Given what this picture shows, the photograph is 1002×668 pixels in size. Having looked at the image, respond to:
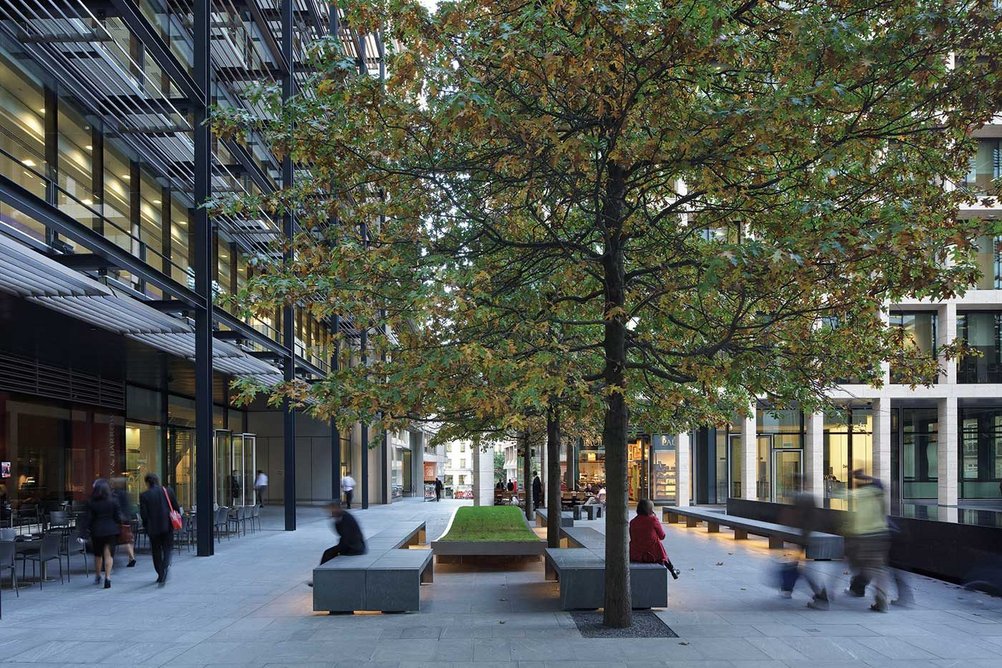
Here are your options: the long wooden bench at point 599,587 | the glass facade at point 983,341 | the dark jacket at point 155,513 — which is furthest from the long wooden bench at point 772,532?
the glass facade at point 983,341

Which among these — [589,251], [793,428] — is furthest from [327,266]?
[793,428]

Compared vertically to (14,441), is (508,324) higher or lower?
higher

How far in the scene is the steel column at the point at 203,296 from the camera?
16.9 metres

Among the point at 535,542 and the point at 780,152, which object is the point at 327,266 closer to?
the point at 780,152

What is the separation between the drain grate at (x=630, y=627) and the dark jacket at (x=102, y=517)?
753 cm

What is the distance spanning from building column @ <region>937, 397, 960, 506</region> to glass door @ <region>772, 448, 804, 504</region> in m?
5.62

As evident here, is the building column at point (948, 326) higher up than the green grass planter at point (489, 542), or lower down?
higher up

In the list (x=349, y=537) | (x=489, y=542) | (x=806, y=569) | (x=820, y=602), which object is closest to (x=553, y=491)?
(x=489, y=542)

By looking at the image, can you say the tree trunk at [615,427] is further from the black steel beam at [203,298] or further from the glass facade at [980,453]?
the glass facade at [980,453]

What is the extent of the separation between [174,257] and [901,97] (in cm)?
1924

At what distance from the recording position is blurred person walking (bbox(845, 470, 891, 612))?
10.4 metres

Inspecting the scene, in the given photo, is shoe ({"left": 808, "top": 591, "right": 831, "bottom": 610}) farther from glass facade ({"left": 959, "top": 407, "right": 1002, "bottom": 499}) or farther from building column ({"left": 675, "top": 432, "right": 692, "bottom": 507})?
glass facade ({"left": 959, "top": 407, "right": 1002, "bottom": 499})

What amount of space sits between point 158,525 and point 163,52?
27.9 ft

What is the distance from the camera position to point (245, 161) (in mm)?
21125
